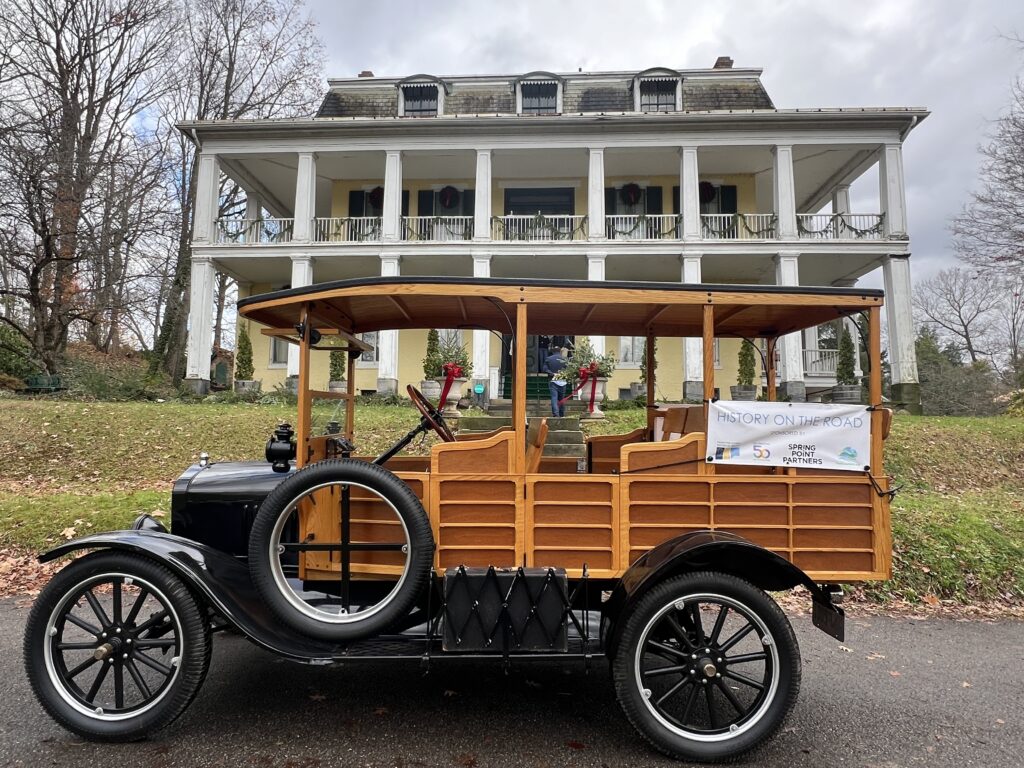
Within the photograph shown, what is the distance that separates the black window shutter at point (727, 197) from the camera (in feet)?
59.1

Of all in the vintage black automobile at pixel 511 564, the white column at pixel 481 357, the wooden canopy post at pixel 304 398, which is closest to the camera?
the vintage black automobile at pixel 511 564

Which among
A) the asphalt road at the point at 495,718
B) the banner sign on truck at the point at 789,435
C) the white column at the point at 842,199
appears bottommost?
the asphalt road at the point at 495,718

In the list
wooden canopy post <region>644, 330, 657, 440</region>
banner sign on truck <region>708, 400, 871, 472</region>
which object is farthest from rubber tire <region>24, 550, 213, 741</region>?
wooden canopy post <region>644, 330, 657, 440</region>

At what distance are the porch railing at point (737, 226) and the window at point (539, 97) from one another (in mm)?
6433

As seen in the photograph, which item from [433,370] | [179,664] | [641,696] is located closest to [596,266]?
[433,370]

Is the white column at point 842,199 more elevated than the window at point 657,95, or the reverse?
the window at point 657,95

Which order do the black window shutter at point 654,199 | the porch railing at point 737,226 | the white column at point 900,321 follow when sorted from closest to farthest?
the white column at point 900,321
the porch railing at point 737,226
the black window shutter at point 654,199

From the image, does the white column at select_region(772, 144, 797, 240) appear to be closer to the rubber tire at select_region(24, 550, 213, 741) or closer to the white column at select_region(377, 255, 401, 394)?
the white column at select_region(377, 255, 401, 394)

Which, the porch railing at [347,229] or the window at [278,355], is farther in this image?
the window at [278,355]

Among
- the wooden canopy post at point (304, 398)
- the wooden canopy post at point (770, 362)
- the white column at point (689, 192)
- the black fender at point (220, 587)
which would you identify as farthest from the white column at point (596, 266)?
the black fender at point (220, 587)

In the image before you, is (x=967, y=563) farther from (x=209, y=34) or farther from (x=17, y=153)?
(x=209, y=34)

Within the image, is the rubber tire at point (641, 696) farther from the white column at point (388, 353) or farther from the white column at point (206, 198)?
the white column at point (206, 198)

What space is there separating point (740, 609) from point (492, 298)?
2.09 metres

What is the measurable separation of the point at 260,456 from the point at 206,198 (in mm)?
10682
